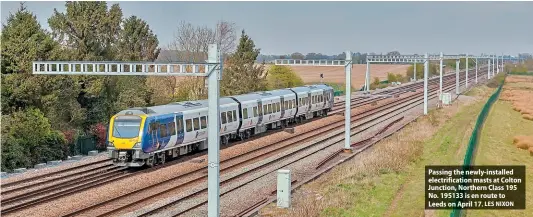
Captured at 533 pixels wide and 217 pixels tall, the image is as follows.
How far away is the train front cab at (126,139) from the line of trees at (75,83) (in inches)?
179

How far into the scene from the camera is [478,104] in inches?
2562

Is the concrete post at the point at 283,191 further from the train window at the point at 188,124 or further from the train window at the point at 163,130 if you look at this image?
the train window at the point at 188,124

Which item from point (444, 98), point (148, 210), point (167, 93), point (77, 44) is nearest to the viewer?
point (148, 210)

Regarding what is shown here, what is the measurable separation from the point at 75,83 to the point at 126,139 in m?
10.4

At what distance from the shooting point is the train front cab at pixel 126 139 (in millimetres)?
25594

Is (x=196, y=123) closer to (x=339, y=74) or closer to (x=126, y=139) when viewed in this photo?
(x=126, y=139)

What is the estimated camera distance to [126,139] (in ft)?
84.3

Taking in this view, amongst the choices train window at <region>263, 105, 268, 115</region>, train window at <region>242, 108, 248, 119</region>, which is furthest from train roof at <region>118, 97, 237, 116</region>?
train window at <region>263, 105, 268, 115</region>

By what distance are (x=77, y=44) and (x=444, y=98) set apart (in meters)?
36.2

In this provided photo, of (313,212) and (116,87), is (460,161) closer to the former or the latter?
(313,212)

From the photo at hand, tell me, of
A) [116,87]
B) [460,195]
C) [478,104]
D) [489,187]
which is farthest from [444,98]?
[460,195]

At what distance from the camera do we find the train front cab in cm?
2559

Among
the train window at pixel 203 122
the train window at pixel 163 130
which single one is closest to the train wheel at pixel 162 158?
the train window at pixel 163 130

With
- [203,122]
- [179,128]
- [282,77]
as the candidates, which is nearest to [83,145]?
[203,122]
